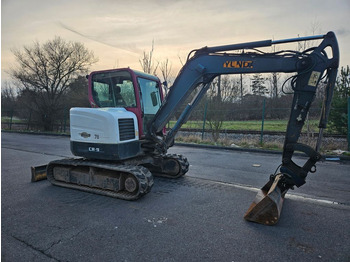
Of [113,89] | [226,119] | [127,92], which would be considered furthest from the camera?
[226,119]

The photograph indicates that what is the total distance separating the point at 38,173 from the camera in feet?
20.2

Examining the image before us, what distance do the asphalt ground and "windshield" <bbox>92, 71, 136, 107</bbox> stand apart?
209 centimetres

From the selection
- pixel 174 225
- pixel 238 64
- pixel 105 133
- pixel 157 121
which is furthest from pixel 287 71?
pixel 105 133

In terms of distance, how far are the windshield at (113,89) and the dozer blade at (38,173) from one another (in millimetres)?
2186

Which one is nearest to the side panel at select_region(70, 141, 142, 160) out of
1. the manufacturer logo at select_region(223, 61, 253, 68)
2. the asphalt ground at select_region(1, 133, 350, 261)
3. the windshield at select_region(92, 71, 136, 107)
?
the asphalt ground at select_region(1, 133, 350, 261)

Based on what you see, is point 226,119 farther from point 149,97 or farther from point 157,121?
point 157,121

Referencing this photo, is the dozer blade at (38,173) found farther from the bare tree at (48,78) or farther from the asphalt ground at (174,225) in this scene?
the bare tree at (48,78)

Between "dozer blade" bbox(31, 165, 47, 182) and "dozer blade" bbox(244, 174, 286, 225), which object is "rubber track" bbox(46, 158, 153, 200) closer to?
"dozer blade" bbox(31, 165, 47, 182)

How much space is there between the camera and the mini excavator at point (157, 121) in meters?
4.07

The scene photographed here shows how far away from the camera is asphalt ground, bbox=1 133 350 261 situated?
9.85 feet

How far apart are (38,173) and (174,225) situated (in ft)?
13.6

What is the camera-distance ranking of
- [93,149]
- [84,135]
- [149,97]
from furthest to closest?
[149,97] → [84,135] → [93,149]

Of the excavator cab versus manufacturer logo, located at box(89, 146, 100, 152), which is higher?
the excavator cab

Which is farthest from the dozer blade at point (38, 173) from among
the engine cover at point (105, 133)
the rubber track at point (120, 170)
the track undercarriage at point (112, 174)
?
the engine cover at point (105, 133)
